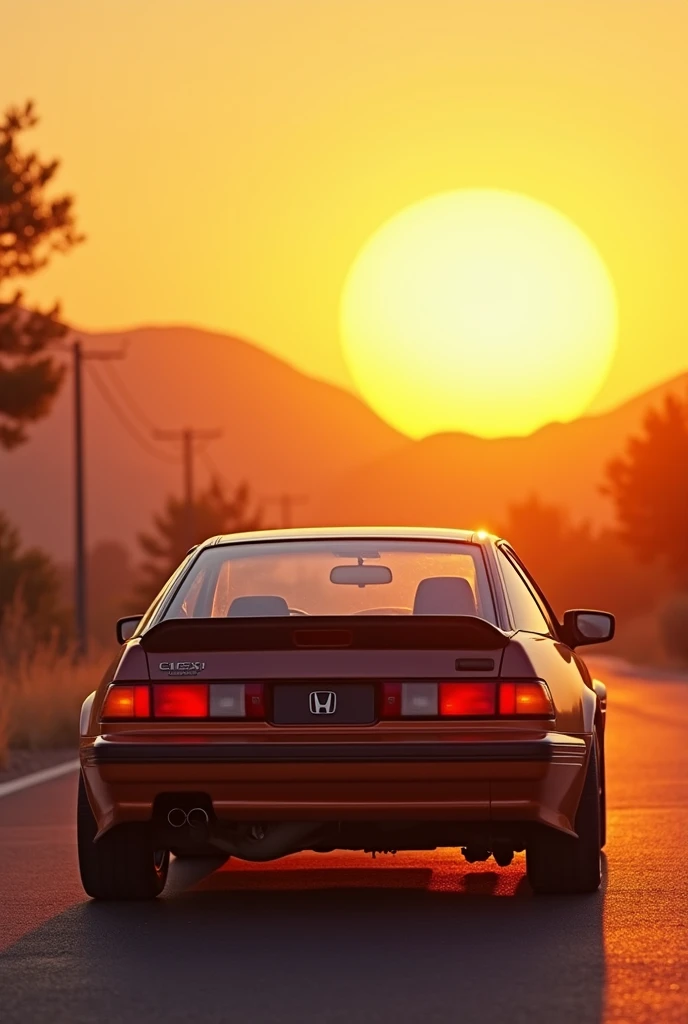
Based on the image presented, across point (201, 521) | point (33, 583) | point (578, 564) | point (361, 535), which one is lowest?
point (578, 564)

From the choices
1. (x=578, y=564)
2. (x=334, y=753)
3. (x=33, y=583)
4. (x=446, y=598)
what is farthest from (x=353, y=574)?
(x=578, y=564)

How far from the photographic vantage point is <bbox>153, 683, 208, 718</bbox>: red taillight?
8.48 metres

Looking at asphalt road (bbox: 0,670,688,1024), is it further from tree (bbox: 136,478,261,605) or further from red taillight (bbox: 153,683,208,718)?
tree (bbox: 136,478,261,605)

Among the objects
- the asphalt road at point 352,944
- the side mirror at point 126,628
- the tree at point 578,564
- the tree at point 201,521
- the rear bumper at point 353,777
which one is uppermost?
the side mirror at point 126,628

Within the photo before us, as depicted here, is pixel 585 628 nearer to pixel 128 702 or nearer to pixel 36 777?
pixel 128 702

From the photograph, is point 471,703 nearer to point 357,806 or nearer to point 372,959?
point 357,806

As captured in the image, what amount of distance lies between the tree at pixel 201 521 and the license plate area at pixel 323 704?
98493 millimetres

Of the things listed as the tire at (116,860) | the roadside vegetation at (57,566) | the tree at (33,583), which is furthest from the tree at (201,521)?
the tire at (116,860)

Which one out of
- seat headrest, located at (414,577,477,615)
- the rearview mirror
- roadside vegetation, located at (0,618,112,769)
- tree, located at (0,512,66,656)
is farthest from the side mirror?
tree, located at (0,512,66,656)

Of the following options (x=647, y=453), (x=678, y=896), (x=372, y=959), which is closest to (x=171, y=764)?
(x=372, y=959)

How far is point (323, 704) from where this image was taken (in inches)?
333

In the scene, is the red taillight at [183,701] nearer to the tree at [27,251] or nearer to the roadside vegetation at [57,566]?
the roadside vegetation at [57,566]

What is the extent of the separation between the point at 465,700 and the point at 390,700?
0.29m

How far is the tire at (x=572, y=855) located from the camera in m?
8.85
